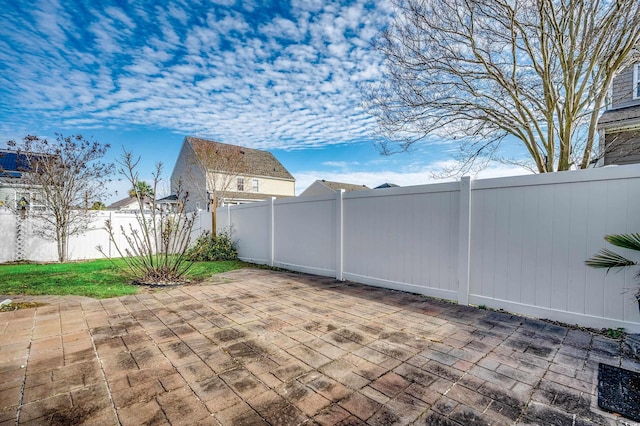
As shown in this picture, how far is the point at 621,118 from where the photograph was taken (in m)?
7.89

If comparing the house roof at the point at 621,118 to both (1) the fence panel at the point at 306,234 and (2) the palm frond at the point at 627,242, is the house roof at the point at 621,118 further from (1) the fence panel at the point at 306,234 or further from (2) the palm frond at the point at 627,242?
(1) the fence panel at the point at 306,234

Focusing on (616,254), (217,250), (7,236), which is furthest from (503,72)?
(7,236)

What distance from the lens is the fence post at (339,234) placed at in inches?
227

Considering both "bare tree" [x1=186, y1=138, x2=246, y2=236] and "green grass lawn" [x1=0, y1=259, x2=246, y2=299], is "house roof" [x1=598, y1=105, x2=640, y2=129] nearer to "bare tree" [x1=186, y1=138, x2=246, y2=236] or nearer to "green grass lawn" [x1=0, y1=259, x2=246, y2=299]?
"green grass lawn" [x1=0, y1=259, x2=246, y2=299]

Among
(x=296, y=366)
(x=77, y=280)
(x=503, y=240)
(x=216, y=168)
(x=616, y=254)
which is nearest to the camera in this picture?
(x=296, y=366)

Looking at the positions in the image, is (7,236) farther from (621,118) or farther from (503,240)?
(621,118)

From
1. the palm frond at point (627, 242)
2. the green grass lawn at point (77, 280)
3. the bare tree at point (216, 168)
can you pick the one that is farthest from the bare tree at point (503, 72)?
the bare tree at point (216, 168)

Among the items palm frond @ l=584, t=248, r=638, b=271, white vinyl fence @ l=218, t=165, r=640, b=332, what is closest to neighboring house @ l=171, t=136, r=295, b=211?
white vinyl fence @ l=218, t=165, r=640, b=332

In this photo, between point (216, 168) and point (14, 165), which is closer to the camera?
point (14, 165)

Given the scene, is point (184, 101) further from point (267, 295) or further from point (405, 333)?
point (405, 333)

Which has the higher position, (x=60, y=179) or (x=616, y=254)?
(x=60, y=179)

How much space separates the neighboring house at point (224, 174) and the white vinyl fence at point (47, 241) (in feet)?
11.8

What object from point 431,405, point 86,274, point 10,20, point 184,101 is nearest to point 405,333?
point 431,405

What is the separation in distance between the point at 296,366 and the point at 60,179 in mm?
10592
